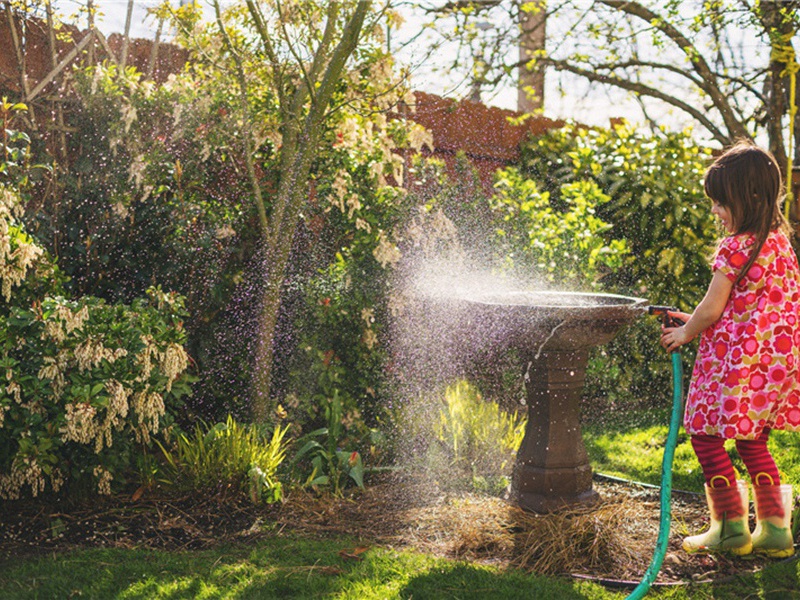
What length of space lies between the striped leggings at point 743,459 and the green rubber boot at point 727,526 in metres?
0.04

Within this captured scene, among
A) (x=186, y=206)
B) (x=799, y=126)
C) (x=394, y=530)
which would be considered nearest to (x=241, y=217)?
(x=186, y=206)

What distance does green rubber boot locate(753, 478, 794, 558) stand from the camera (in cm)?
299

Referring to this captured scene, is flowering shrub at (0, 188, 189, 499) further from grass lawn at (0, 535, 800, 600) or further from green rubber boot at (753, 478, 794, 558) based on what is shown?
green rubber boot at (753, 478, 794, 558)

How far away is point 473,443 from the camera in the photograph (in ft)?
13.6

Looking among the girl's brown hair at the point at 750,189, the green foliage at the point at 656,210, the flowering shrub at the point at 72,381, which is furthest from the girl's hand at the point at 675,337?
the green foliage at the point at 656,210

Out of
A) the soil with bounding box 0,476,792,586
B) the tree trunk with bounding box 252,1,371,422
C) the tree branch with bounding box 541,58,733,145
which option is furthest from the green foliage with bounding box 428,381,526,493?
the tree branch with bounding box 541,58,733,145

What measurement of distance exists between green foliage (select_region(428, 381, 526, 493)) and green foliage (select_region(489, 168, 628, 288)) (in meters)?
1.22

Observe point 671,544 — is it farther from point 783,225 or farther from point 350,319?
point 350,319

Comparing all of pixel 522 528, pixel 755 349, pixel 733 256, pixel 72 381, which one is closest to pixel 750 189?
pixel 733 256

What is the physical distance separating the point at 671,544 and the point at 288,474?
1.62m

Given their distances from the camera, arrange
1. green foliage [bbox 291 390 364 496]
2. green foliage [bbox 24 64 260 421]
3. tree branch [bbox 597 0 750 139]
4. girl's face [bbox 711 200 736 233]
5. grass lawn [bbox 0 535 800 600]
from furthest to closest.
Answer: tree branch [bbox 597 0 750 139]
green foliage [bbox 24 64 260 421]
green foliage [bbox 291 390 364 496]
girl's face [bbox 711 200 736 233]
grass lawn [bbox 0 535 800 600]

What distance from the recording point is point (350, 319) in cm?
423

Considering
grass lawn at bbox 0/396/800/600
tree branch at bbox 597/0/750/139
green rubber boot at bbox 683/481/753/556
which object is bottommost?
grass lawn at bbox 0/396/800/600

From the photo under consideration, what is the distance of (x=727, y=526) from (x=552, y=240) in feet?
8.07
